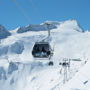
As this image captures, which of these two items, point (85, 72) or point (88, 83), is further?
point (85, 72)

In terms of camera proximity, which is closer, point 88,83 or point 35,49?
point 35,49

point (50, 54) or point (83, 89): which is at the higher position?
point (50, 54)

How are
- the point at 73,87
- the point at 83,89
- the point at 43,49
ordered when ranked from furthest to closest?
the point at 73,87 < the point at 83,89 < the point at 43,49

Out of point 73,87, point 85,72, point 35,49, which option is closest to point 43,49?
point 35,49

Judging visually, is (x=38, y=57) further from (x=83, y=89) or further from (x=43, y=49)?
(x=83, y=89)

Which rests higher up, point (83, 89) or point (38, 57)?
point (38, 57)

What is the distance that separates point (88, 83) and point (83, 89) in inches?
94.4

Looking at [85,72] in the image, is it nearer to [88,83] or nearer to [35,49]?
[88,83]

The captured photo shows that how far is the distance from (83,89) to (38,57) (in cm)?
1257

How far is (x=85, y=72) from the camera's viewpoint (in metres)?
66.5

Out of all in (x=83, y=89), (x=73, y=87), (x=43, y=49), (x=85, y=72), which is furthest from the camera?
(x=85, y=72)

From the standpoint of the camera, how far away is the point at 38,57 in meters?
35.9

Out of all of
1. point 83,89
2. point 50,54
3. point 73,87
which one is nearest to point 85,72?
point 73,87

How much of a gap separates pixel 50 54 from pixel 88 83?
13.4m
